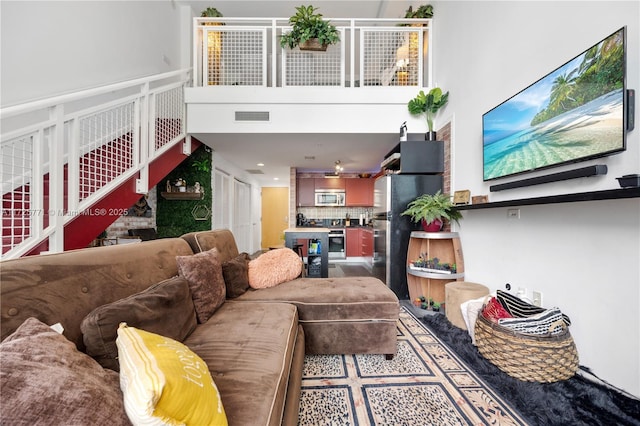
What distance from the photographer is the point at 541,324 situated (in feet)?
5.22

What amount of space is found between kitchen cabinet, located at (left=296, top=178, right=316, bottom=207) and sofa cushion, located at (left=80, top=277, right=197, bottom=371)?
5214 mm

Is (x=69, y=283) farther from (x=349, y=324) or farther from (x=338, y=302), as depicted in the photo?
(x=349, y=324)

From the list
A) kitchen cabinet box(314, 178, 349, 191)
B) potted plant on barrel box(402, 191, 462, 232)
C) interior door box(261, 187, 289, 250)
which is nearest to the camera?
potted plant on barrel box(402, 191, 462, 232)

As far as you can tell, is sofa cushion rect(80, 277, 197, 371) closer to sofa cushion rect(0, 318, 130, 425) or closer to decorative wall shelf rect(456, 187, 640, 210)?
sofa cushion rect(0, 318, 130, 425)

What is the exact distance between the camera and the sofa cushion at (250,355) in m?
0.85

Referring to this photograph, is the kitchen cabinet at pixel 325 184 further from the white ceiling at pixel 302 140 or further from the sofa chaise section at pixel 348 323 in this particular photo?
the sofa chaise section at pixel 348 323

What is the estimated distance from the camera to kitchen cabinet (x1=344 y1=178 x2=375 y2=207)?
21.6ft

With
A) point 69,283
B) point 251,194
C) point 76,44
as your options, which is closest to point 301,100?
point 76,44

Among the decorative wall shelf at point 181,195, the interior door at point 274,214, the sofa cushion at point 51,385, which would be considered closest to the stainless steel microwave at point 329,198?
the interior door at point 274,214

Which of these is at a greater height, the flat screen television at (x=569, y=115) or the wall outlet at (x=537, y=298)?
the flat screen television at (x=569, y=115)

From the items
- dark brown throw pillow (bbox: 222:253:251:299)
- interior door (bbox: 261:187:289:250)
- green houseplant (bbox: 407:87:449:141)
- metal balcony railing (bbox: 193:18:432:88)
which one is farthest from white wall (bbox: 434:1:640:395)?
interior door (bbox: 261:187:289:250)

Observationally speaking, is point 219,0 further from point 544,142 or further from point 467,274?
point 467,274

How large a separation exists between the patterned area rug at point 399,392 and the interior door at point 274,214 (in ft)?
24.4

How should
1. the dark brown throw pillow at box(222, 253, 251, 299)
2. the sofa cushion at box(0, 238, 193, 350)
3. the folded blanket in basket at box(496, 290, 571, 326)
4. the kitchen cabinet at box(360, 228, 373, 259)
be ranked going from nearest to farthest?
the sofa cushion at box(0, 238, 193, 350)
the folded blanket in basket at box(496, 290, 571, 326)
the dark brown throw pillow at box(222, 253, 251, 299)
the kitchen cabinet at box(360, 228, 373, 259)
